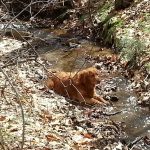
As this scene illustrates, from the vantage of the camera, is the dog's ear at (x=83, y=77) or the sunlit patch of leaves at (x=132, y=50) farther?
the sunlit patch of leaves at (x=132, y=50)

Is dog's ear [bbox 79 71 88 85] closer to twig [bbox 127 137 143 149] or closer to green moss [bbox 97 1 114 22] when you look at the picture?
twig [bbox 127 137 143 149]

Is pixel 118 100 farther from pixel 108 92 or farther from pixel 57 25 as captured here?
pixel 57 25

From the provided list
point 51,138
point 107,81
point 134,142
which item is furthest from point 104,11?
point 51,138

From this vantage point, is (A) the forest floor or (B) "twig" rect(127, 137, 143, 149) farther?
(B) "twig" rect(127, 137, 143, 149)

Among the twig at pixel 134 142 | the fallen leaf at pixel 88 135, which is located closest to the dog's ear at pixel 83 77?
the fallen leaf at pixel 88 135

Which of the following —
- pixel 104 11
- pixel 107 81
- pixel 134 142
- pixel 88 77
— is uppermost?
pixel 88 77

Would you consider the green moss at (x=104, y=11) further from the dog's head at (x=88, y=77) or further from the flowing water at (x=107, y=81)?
the dog's head at (x=88, y=77)

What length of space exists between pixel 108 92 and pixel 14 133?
304 centimetres

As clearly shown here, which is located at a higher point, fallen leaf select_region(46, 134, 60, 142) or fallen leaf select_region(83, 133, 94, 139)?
fallen leaf select_region(46, 134, 60, 142)

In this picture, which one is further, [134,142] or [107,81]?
[107,81]

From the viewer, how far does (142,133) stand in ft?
22.9

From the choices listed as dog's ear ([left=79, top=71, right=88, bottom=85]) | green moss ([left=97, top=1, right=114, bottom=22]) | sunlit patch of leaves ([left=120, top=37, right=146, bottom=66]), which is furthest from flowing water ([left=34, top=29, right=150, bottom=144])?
green moss ([left=97, top=1, right=114, bottom=22])

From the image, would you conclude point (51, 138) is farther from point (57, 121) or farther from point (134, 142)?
point (134, 142)

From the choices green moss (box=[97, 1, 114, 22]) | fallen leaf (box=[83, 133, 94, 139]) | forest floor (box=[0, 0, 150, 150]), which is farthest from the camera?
green moss (box=[97, 1, 114, 22])
